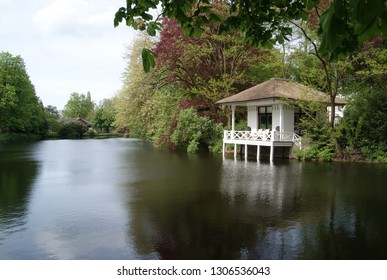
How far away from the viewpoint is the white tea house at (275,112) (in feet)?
69.4

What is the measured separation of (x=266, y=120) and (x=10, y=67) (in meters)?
39.6

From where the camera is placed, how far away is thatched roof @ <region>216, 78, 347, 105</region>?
20672mm

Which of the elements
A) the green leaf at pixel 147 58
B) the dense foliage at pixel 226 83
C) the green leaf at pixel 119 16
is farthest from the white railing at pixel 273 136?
the green leaf at pixel 147 58

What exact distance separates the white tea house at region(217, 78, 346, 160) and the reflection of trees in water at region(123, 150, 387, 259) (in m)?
7.61

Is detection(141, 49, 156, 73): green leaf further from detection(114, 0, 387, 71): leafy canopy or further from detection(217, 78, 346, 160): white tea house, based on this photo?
detection(217, 78, 346, 160): white tea house

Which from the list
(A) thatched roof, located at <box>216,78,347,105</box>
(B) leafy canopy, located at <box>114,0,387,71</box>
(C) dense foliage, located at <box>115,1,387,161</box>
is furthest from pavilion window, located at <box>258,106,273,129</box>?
(B) leafy canopy, located at <box>114,0,387,71</box>

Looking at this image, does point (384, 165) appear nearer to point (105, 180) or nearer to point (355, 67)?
point (355, 67)

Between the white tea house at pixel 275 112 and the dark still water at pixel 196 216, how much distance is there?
701 cm

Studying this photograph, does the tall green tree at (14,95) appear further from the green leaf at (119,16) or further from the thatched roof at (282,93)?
the green leaf at (119,16)

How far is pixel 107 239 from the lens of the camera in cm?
655

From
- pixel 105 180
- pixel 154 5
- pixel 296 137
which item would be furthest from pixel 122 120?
pixel 154 5

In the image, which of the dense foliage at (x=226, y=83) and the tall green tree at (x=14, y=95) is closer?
the dense foliage at (x=226, y=83)

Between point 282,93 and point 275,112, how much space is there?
1.88 m

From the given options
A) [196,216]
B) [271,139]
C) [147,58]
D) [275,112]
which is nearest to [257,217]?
[196,216]
